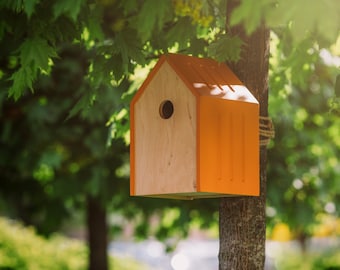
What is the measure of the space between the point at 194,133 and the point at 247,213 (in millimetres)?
662

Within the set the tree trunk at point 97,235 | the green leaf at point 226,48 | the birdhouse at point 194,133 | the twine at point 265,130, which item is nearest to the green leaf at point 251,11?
the birdhouse at point 194,133

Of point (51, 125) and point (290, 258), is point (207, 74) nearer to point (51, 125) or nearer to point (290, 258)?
point (51, 125)

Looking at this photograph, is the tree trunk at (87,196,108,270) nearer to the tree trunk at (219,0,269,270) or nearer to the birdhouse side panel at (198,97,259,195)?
the tree trunk at (219,0,269,270)

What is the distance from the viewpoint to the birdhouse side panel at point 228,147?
456 cm

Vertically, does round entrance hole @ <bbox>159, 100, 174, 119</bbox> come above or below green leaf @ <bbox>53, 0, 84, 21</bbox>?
below

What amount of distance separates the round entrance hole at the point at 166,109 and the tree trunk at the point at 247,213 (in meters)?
0.48

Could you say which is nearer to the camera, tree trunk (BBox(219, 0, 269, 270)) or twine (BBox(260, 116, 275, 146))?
tree trunk (BBox(219, 0, 269, 270))

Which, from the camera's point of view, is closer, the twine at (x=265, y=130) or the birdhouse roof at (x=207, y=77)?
the birdhouse roof at (x=207, y=77)

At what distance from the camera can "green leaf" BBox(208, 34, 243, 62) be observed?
471 cm

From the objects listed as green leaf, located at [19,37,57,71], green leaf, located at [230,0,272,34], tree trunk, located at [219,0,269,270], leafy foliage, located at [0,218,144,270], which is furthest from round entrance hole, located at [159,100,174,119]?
leafy foliage, located at [0,218,144,270]

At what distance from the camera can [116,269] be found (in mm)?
13906

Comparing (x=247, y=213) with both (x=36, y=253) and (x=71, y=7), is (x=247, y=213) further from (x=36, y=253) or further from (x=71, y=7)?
(x=36, y=253)

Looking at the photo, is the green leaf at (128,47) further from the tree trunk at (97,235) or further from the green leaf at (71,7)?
the tree trunk at (97,235)

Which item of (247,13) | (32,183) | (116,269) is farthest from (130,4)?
(116,269)
